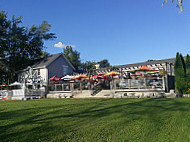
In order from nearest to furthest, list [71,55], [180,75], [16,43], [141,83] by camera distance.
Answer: [180,75]
[141,83]
[16,43]
[71,55]

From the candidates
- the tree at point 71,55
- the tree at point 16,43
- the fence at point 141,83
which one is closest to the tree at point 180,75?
the fence at point 141,83

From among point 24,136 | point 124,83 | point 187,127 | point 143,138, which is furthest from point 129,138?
point 124,83

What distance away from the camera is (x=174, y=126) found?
4320 mm

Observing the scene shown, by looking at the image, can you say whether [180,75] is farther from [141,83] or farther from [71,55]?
[71,55]

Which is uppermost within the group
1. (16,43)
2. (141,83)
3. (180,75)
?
(16,43)

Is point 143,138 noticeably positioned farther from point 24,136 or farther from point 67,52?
point 67,52

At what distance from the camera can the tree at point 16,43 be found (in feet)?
89.4

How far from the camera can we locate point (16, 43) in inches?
1110

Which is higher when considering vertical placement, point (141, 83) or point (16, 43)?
point (16, 43)

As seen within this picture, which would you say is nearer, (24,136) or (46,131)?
(24,136)

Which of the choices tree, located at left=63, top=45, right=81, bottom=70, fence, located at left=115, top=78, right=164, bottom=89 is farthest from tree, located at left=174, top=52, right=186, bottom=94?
tree, located at left=63, top=45, right=81, bottom=70

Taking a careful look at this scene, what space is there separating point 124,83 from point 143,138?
11.1 meters

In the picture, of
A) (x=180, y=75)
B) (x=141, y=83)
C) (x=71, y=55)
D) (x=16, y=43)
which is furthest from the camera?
(x=71, y=55)

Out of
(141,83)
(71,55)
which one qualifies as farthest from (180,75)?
(71,55)
